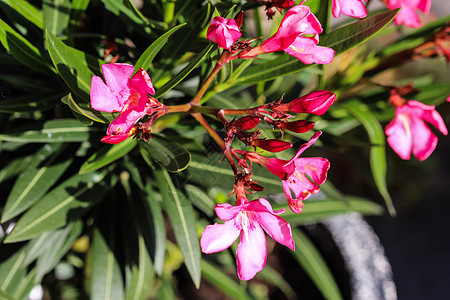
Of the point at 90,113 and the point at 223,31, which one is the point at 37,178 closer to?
the point at 90,113

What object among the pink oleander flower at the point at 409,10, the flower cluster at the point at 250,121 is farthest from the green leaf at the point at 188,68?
the pink oleander flower at the point at 409,10

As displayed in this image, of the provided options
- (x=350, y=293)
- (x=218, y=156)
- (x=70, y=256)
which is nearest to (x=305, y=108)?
(x=218, y=156)

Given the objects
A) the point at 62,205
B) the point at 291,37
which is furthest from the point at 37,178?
the point at 291,37

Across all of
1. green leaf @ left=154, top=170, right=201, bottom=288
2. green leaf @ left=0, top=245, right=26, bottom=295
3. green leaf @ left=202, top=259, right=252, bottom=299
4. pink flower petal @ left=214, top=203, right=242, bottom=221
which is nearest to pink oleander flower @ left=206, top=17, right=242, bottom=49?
pink flower petal @ left=214, top=203, right=242, bottom=221

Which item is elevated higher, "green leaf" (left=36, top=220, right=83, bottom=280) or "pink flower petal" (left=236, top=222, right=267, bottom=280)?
"pink flower petal" (left=236, top=222, right=267, bottom=280)

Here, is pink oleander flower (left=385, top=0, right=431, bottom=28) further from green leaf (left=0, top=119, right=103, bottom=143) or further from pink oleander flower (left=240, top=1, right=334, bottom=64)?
green leaf (left=0, top=119, right=103, bottom=143)

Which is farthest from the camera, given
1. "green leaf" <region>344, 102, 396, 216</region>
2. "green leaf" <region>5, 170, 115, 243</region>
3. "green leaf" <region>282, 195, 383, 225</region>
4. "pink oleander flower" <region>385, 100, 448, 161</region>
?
"green leaf" <region>282, 195, 383, 225</region>

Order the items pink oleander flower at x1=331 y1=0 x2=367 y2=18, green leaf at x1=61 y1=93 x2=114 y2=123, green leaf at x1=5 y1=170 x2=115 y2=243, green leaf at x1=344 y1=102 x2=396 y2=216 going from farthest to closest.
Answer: green leaf at x1=344 y1=102 x2=396 y2=216, green leaf at x1=5 y1=170 x2=115 y2=243, pink oleander flower at x1=331 y1=0 x2=367 y2=18, green leaf at x1=61 y1=93 x2=114 y2=123
